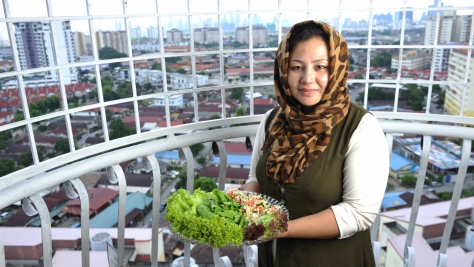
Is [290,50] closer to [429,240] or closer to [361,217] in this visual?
[361,217]

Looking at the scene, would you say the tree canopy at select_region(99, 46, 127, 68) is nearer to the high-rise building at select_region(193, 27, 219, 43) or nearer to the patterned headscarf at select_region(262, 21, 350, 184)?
the high-rise building at select_region(193, 27, 219, 43)

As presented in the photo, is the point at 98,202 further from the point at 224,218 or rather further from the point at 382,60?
the point at 224,218

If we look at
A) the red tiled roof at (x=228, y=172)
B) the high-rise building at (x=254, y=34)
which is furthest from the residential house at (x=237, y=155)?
the high-rise building at (x=254, y=34)

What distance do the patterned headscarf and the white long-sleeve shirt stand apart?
4.1 inches

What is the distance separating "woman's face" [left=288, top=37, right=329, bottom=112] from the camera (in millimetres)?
1267

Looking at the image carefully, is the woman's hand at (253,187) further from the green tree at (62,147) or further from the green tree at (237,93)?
the green tree at (62,147)

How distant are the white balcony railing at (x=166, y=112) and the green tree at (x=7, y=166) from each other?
97mm

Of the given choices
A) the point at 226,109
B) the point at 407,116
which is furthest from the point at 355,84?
the point at 226,109

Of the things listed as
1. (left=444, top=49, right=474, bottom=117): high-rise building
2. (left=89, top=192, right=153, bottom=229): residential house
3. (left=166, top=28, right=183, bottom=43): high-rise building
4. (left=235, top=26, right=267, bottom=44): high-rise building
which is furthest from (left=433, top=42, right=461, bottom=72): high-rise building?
(left=89, top=192, right=153, bottom=229): residential house

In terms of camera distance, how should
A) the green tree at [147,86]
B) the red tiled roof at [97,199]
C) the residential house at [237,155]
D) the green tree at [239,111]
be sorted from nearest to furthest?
the green tree at [147,86] → the green tree at [239,111] → the residential house at [237,155] → the red tiled roof at [97,199]

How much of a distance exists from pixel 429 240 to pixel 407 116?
2966mm

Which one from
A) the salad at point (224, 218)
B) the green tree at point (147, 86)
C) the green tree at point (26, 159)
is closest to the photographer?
the salad at point (224, 218)

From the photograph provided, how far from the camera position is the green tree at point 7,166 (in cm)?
168

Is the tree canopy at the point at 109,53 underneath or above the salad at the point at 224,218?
above
